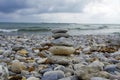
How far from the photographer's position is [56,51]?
534cm

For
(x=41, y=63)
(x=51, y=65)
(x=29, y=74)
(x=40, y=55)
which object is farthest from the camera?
(x=40, y=55)

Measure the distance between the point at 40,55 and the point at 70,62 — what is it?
4.31 ft

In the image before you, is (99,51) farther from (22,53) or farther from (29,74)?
(29,74)

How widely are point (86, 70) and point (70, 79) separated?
0.97 feet

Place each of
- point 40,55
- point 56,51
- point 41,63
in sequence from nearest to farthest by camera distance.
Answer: point 41,63, point 56,51, point 40,55

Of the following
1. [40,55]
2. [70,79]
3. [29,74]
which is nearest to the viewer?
[70,79]

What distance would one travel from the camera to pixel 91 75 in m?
3.33

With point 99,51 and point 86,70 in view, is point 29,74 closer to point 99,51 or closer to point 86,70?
point 86,70

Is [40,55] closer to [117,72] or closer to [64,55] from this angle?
[64,55]

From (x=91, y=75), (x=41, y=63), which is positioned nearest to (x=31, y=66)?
(x=41, y=63)

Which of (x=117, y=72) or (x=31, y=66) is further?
(x=31, y=66)

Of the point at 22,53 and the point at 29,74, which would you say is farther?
the point at 22,53

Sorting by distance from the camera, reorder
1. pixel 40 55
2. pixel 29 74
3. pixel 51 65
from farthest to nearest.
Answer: pixel 40 55, pixel 51 65, pixel 29 74

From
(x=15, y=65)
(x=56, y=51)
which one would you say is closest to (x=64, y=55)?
(x=56, y=51)
